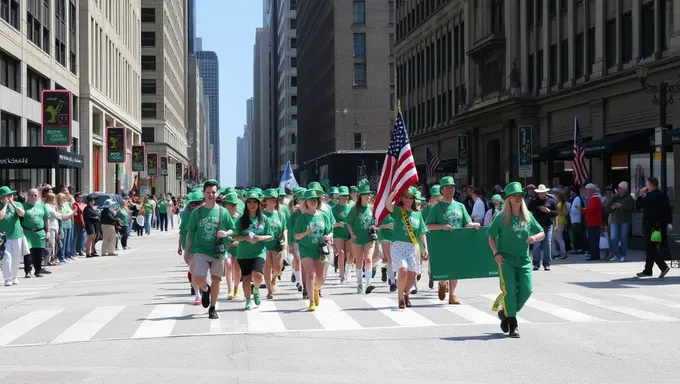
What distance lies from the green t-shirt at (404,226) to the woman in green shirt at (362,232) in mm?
2158

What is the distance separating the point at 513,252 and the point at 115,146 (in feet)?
148

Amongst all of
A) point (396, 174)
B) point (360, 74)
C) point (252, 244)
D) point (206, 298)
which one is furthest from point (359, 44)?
point (206, 298)

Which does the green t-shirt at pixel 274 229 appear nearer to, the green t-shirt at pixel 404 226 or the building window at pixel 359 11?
the green t-shirt at pixel 404 226

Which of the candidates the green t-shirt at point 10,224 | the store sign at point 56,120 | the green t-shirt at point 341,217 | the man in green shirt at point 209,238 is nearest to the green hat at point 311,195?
the man in green shirt at point 209,238

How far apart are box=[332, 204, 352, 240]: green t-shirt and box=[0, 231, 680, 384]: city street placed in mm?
1007

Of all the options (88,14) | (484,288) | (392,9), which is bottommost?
(484,288)

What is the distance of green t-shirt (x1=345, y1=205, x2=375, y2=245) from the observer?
17406 millimetres

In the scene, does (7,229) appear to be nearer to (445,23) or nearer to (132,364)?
(132,364)

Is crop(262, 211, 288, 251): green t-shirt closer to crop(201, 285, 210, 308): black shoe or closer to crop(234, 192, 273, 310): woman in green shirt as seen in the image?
crop(234, 192, 273, 310): woman in green shirt

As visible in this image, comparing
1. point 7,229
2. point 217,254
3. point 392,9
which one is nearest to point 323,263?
point 217,254

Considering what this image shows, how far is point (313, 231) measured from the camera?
14844 millimetres

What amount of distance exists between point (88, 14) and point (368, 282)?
142ft

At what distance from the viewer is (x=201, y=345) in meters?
11.2

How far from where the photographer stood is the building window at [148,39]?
4264 inches
